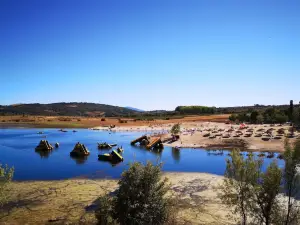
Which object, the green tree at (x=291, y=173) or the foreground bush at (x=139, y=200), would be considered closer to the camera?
the foreground bush at (x=139, y=200)

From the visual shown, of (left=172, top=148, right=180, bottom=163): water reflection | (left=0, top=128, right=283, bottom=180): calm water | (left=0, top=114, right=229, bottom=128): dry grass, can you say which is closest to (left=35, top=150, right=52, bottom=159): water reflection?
(left=0, top=128, right=283, bottom=180): calm water

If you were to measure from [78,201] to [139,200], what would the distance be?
1369 cm

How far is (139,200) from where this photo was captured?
57.6 ft

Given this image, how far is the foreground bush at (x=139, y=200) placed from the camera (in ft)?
56.8

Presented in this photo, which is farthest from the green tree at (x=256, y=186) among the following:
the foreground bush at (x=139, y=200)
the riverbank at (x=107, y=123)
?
the riverbank at (x=107, y=123)

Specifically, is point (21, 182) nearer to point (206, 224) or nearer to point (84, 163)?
point (84, 163)

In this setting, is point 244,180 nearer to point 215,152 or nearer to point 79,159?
point 215,152

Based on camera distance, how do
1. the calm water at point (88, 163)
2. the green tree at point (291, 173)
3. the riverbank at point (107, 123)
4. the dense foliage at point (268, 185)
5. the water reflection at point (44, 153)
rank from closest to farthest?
1. the dense foliage at point (268, 185)
2. the green tree at point (291, 173)
3. the calm water at point (88, 163)
4. the water reflection at point (44, 153)
5. the riverbank at point (107, 123)

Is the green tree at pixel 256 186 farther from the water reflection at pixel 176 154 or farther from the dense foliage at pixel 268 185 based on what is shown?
the water reflection at pixel 176 154

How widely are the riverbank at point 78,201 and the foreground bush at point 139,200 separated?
6584mm

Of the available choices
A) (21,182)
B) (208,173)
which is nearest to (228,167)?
(208,173)

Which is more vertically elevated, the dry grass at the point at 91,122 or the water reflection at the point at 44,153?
the dry grass at the point at 91,122

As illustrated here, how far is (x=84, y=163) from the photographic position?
5291cm

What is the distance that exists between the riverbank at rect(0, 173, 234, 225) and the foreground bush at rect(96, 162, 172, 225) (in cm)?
658
